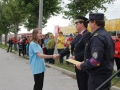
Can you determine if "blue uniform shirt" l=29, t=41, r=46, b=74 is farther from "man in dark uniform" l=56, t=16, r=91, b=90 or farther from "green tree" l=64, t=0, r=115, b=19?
"green tree" l=64, t=0, r=115, b=19

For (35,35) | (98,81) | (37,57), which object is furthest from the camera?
(37,57)

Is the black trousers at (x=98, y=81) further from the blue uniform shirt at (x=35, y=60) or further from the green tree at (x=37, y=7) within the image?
the green tree at (x=37, y=7)

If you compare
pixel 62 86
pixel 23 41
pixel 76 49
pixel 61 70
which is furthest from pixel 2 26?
pixel 76 49

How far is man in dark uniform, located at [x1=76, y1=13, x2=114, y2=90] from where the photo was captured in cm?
355

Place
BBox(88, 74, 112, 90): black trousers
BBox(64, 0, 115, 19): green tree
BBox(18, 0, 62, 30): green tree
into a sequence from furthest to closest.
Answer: BBox(18, 0, 62, 30): green tree → BBox(64, 0, 115, 19): green tree → BBox(88, 74, 112, 90): black trousers

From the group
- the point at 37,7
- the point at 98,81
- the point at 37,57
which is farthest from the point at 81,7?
the point at 98,81

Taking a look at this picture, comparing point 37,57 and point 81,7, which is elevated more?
point 81,7

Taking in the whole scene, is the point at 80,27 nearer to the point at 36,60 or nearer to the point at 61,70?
the point at 36,60

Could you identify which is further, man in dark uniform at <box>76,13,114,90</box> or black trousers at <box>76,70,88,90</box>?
black trousers at <box>76,70,88,90</box>

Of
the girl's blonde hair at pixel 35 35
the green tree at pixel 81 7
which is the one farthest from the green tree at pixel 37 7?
the girl's blonde hair at pixel 35 35

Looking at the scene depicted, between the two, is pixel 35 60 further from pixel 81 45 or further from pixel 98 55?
pixel 98 55

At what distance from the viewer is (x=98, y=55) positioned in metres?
3.52

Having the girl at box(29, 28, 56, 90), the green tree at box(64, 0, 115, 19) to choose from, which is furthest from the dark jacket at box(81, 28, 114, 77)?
the green tree at box(64, 0, 115, 19)

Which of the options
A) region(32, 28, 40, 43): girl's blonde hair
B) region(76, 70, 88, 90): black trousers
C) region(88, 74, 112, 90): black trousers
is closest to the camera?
region(88, 74, 112, 90): black trousers
